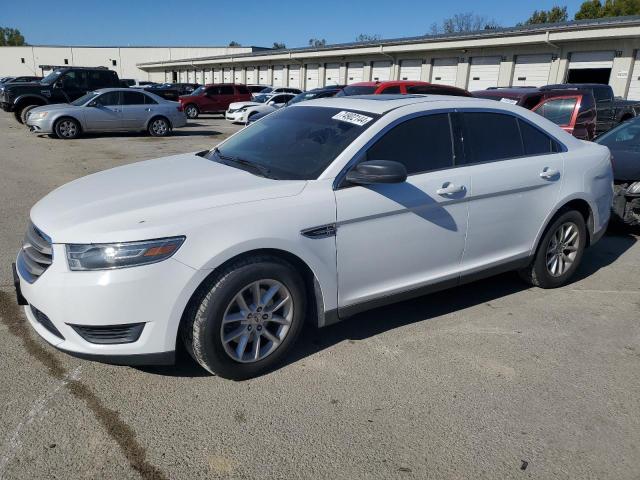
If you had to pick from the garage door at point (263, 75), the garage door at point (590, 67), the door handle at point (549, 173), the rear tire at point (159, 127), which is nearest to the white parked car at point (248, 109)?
the rear tire at point (159, 127)

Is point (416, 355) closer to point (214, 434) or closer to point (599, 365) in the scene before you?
point (599, 365)

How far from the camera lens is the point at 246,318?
3.13 meters

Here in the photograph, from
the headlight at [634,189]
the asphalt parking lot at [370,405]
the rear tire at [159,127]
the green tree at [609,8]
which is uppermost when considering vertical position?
the green tree at [609,8]

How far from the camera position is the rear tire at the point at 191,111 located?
2572 cm

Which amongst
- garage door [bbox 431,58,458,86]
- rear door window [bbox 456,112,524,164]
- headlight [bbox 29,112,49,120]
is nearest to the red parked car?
rear door window [bbox 456,112,524,164]

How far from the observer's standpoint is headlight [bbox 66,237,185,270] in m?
2.75

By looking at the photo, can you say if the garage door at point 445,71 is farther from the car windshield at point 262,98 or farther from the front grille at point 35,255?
the front grille at point 35,255

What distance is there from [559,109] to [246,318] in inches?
382

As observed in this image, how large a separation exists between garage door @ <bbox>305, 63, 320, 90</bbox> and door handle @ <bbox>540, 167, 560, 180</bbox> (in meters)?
36.8

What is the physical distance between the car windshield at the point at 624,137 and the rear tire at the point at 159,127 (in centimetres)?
1366

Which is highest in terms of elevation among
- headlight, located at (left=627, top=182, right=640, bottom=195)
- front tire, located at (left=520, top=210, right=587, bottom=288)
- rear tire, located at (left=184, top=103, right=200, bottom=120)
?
headlight, located at (left=627, top=182, right=640, bottom=195)

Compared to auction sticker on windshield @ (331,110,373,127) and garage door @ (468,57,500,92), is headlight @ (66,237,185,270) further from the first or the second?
garage door @ (468,57,500,92)

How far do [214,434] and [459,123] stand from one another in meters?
2.80

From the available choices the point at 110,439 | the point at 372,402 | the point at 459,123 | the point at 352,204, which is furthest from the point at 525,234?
the point at 110,439
